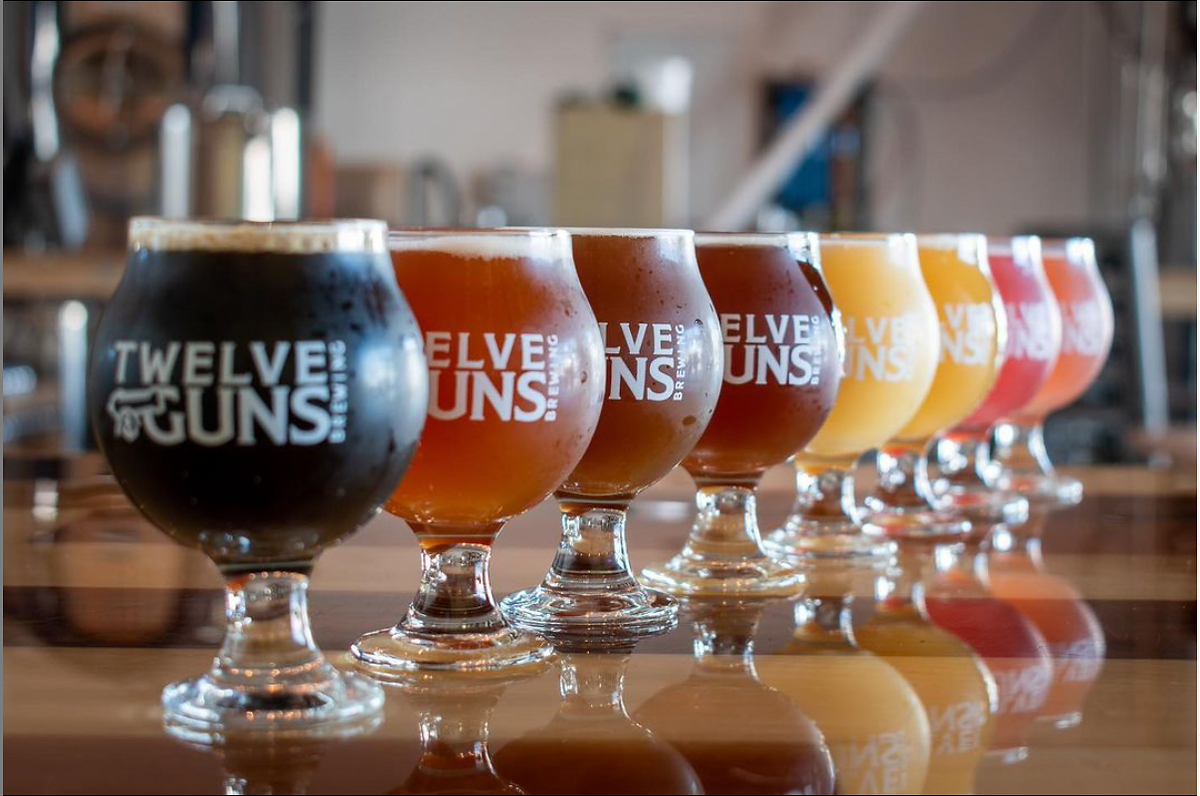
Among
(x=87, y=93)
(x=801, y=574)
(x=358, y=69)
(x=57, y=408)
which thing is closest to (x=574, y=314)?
(x=801, y=574)

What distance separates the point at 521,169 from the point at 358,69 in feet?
4.83

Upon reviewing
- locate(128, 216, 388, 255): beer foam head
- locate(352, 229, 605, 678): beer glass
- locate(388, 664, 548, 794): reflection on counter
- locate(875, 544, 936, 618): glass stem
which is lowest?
locate(388, 664, 548, 794): reflection on counter

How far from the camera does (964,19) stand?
34.7 feet

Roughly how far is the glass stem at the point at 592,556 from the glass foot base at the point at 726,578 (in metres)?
0.07

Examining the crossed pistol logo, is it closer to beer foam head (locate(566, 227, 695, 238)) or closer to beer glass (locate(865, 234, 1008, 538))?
beer foam head (locate(566, 227, 695, 238))

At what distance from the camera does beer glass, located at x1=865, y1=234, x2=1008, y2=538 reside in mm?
1260

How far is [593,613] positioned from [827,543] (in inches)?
12.0

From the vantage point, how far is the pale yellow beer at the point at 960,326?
1.26m

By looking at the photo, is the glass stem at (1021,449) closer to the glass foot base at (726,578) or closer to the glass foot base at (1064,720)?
the glass foot base at (726,578)

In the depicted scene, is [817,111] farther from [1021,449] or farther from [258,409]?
[258,409]

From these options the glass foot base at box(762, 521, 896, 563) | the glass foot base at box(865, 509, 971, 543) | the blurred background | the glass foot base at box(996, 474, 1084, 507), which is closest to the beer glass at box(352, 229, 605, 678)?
the glass foot base at box(762, 521, 896, 563)

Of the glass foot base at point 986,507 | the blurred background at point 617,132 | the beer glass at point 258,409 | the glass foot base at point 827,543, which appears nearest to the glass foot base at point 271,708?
the beer glass at point 258,409

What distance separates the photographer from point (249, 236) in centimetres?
66

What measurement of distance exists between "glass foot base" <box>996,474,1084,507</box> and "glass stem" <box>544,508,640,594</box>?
636mm
